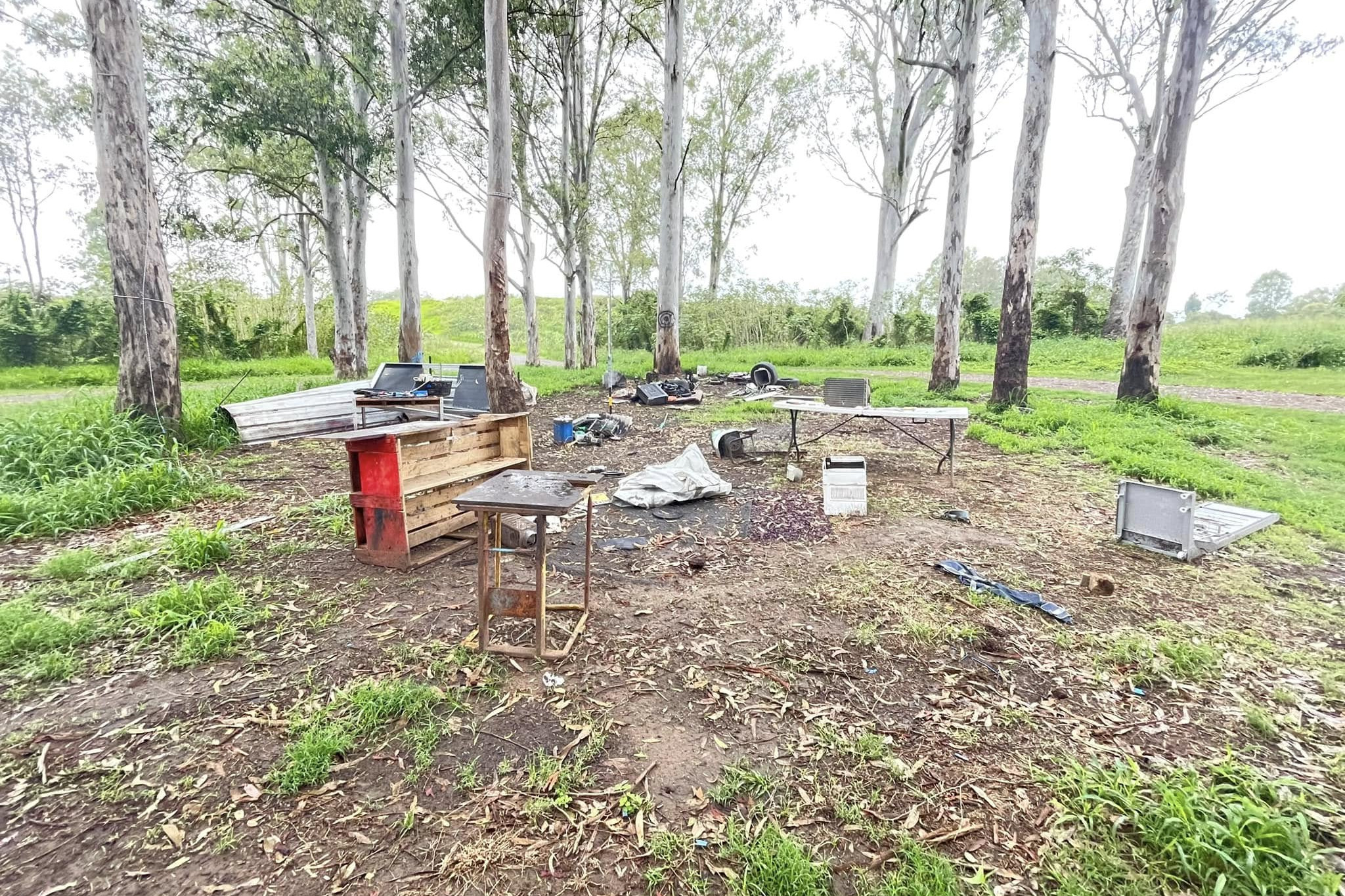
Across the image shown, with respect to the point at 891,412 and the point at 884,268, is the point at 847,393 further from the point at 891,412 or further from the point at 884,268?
the point at 884,268

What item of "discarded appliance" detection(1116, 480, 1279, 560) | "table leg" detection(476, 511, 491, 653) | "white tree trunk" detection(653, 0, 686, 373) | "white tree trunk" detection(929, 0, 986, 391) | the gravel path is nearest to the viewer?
Result: "table leg" detection(476, 511, 491, 653)

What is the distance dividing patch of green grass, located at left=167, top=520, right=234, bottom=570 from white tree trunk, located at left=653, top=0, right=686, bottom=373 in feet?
30.9

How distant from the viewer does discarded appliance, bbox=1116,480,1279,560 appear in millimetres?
3643

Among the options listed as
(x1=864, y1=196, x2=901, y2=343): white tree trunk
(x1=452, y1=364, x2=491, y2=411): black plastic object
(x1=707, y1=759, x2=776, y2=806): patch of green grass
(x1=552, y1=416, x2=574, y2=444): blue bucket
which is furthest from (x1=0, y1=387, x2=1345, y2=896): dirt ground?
(x1=864, y1=196, x2=901, y2=343): white tree trunk

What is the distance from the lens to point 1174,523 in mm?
3703

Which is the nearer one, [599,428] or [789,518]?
[789,518]

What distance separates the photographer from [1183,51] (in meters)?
7.23

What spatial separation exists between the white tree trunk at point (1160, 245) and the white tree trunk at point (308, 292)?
833 inches

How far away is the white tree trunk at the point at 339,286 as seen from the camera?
12.6 m

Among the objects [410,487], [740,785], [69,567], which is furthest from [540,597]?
[69,567]

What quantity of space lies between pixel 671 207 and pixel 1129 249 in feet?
48.7

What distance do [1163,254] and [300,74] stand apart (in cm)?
1470

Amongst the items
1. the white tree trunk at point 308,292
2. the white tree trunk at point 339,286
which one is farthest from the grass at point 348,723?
the white tree trunk at point 308,292

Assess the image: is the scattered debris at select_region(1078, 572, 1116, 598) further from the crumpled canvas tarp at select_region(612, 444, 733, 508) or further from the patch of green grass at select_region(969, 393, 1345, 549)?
the crumpled canvas tarp at select_region(612, 444, 733, 508)
